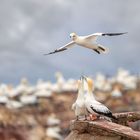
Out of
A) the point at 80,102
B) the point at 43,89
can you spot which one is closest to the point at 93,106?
the point at 80,102

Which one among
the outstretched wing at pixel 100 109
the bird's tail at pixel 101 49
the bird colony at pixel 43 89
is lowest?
the outstretched wing at pixel 100 109

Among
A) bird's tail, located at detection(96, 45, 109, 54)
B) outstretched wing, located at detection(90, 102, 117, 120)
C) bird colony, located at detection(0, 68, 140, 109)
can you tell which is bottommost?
outstretched wing, located at detection(90, 102, 117, 120)

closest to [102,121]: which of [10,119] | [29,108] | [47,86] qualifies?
[10,119]

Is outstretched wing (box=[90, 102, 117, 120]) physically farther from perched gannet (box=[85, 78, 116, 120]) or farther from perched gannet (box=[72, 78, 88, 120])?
perched gannet (box=[72, 78, 88, 120])

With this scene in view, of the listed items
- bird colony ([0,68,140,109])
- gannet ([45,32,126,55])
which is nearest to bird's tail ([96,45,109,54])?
gannet ([45,32,126,55])

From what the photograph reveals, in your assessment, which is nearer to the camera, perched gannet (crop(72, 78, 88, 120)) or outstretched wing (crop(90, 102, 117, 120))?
outstretched wing (crop(90, 102, 117, 120))

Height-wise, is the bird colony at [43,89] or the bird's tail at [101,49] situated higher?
the bird colony at [43,89]

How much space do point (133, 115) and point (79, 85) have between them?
89.7 inches

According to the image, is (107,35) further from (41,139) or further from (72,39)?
(41,139)

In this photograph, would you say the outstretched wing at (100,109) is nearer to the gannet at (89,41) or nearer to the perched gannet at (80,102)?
the perched gannet at (80,102)

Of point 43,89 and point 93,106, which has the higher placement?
point 43,89

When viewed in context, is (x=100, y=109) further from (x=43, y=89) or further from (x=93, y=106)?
(x=43, y=89)

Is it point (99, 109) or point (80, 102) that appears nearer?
point (99, 109)

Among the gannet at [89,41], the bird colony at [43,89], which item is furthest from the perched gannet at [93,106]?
the bird colony at [43,89]
